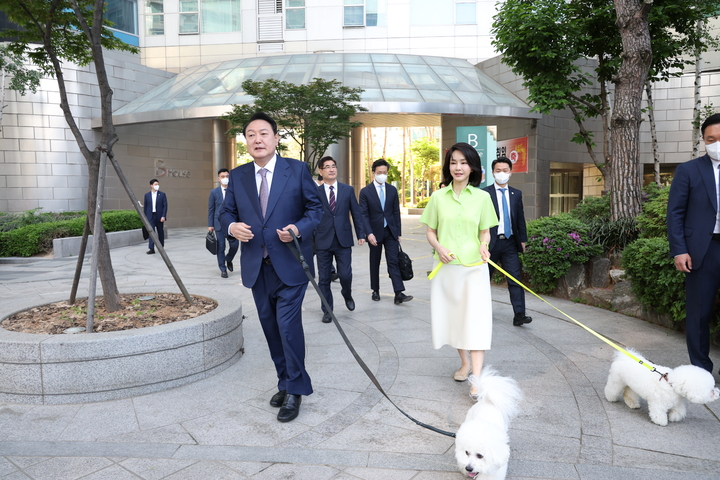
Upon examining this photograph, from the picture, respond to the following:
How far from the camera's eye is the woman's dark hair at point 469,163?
3.70 meters

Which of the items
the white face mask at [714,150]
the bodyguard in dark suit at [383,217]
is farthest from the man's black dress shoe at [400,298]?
the white face mask at [714,150]

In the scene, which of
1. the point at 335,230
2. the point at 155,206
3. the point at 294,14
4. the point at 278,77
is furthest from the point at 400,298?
the point at 294,14

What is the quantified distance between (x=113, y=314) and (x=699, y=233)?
465 cm

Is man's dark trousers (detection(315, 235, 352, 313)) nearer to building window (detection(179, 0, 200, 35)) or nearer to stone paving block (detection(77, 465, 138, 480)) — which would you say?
stone paving block (detection(77, 465, 138, 480))

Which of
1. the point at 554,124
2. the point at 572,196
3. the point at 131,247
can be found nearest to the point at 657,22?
the point at 554,124

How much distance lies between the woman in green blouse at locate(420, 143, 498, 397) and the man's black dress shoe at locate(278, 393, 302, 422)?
1.15 m

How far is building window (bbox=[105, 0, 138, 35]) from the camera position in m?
21.9

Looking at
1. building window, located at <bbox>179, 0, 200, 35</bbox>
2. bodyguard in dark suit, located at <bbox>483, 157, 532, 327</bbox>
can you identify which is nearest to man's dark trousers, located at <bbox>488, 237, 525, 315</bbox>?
bodyguard in dark suit, located at <bbox>483, 157, 532, 327</bbox>

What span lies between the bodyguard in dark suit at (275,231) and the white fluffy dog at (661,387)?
2.01 metres

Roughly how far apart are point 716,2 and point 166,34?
66.5 ft

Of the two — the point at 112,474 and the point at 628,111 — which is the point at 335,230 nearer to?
the point at 112,474

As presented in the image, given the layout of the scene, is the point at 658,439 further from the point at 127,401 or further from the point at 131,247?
the point at 131,247

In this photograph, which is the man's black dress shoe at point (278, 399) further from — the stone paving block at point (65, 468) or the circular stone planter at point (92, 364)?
the stone paving block at point (65, 468)

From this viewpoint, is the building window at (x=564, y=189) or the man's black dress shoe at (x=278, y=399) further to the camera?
the building window at (x=564, y=189)
